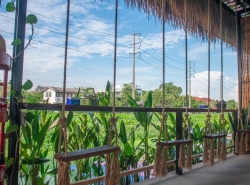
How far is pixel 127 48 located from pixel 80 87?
1.94 meters

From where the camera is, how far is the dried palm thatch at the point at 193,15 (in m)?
2.47

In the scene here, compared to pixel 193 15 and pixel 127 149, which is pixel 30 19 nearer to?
pixel 127 149

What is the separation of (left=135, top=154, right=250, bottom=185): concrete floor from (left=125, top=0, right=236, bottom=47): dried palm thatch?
6.19 ft

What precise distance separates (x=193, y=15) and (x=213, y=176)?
2083 millimetres

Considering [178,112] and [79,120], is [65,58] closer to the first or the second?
[79,120]

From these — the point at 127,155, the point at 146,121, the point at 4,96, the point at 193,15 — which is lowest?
the point at 127,155

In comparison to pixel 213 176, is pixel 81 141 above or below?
above

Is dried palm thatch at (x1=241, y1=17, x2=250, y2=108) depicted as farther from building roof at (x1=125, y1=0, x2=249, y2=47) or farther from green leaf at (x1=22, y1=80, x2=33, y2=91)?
green leaf at (x1=22, y1=80, x2=33, y2=91)

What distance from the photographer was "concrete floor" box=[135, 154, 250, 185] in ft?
6.63

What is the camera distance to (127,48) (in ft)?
12.0

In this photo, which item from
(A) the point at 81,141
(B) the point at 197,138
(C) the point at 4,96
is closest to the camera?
(C) the point at 4,96

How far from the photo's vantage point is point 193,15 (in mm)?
2885

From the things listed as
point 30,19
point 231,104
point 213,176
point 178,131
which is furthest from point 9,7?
point 231,104

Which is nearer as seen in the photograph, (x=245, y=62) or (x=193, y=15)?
(x=193, y=15)
